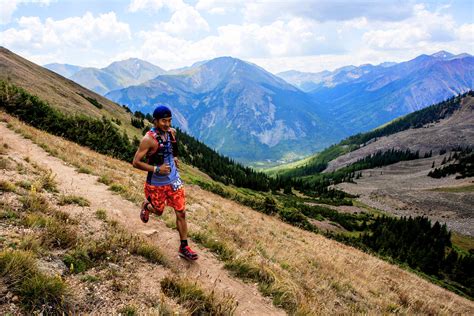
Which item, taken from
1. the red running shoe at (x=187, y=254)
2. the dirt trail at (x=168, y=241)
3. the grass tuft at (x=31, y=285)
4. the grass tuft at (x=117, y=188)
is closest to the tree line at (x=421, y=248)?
the grass tuft at (x=117, y=188)

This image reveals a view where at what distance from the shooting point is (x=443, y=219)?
398ft

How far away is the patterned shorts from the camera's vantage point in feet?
27.2

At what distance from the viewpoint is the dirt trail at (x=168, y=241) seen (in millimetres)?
7441

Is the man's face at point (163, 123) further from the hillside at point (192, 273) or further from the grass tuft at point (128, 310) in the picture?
the grass tuft at point (128, 310)

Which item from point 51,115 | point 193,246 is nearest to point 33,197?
point 193,246

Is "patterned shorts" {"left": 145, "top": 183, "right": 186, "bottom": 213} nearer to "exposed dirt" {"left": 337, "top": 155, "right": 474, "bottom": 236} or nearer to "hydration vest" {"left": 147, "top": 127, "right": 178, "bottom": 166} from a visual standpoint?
"hydration vest" {"left": 147, "top": 127, "right": 178, "bottom": 166}

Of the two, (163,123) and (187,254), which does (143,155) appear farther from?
(187,254)

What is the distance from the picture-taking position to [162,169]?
7.84 metres


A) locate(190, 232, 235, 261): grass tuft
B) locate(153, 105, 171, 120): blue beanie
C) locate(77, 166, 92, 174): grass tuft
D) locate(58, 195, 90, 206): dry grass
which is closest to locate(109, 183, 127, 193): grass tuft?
locate(77, 166, 92, 174): grass tuft

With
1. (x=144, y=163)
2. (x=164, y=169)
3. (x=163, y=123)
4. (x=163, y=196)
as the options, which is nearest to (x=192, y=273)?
(x=163, y=196)

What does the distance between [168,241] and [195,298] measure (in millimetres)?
3154

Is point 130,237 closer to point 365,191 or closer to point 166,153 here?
point 166,153

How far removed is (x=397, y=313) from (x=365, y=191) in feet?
565

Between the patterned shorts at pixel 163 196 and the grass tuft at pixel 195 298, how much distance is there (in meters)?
2.19
